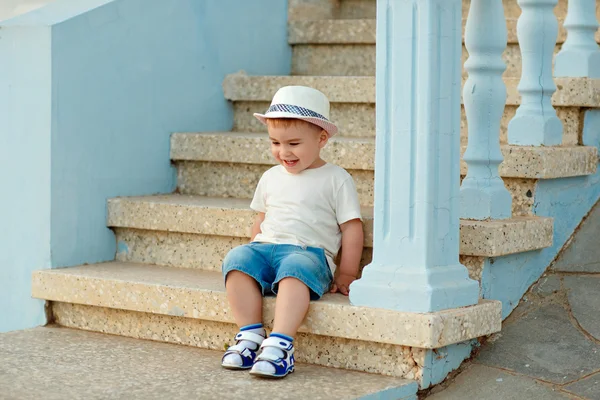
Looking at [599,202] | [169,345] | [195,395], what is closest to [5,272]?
[169,345]

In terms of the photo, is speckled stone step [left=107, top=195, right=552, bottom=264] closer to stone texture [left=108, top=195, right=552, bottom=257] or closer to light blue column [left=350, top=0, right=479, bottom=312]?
stone texture [left=108, top=195, right=552, bottom=257]

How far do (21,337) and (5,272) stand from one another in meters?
0.43

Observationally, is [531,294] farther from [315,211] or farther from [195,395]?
[195,395]

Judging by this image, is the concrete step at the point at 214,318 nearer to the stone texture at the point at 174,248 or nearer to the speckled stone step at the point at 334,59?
the stone texture at the point at 174,248

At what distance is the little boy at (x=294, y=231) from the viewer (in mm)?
2738

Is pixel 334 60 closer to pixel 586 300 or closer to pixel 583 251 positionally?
pixel 583 251

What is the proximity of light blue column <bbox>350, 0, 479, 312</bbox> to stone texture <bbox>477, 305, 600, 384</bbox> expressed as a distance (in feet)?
0.79

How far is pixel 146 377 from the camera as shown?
2.64 metres

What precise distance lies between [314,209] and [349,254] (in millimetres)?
167

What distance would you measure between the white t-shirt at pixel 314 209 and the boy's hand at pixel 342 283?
53mm

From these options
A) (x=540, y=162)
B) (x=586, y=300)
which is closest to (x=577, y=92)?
(x=540, y=162)

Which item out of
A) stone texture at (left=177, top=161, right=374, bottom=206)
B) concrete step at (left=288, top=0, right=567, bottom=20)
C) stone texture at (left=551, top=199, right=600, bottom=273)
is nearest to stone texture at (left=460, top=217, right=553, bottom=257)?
stone texture at (left=551, top=199, right=600, bottom=273)

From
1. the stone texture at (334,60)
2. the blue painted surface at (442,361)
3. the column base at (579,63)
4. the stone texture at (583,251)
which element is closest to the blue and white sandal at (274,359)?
the blue painted surface at (442,361)

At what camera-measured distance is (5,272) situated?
346cm
